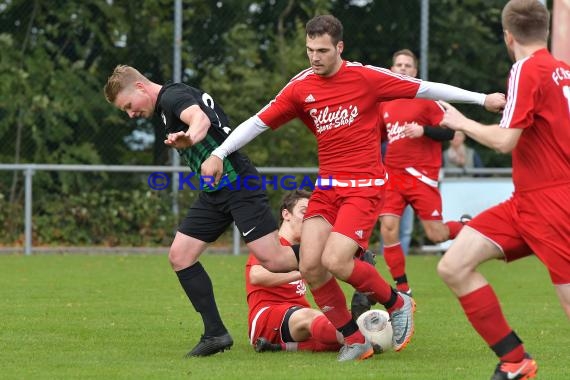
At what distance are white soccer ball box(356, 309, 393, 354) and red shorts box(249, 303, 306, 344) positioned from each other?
0.51 meters

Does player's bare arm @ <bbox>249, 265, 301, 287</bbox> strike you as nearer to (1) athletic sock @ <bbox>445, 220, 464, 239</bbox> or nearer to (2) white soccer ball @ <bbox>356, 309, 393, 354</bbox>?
(2) white soccer ball @ <bbox>356, 309, 393, 354</bbox>

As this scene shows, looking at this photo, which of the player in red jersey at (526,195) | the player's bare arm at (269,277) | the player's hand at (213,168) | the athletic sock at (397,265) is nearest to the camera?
the player in red jersey at (526,195)

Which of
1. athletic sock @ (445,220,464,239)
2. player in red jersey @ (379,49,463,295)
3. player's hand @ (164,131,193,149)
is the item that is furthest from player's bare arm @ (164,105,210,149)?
athletic sock @ (445,220,464,239)

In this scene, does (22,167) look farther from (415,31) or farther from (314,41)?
(314,41)

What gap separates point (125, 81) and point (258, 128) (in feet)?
3.09

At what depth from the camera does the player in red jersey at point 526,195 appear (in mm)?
6062

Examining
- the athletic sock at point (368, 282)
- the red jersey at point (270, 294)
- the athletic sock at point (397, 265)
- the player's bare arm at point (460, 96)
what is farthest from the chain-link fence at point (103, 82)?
the player's bare arm at point (460, 96)

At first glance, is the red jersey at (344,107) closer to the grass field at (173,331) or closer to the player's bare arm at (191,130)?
the player's bare arm at (191,130)

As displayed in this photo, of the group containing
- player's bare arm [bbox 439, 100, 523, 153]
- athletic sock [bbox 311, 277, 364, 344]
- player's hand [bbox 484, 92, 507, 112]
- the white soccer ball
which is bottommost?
the white soccer ball

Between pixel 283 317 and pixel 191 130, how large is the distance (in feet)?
4.86

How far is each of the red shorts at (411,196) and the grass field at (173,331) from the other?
0.83m

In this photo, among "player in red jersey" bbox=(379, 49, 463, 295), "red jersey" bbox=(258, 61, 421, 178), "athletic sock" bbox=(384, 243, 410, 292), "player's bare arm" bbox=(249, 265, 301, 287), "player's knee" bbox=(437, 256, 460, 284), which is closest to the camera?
"player's knee" bbox=(437, 256, 460, 284)

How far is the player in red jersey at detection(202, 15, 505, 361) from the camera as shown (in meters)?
7.56

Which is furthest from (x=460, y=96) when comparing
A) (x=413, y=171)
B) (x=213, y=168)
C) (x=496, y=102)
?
(x=413, y=171)
